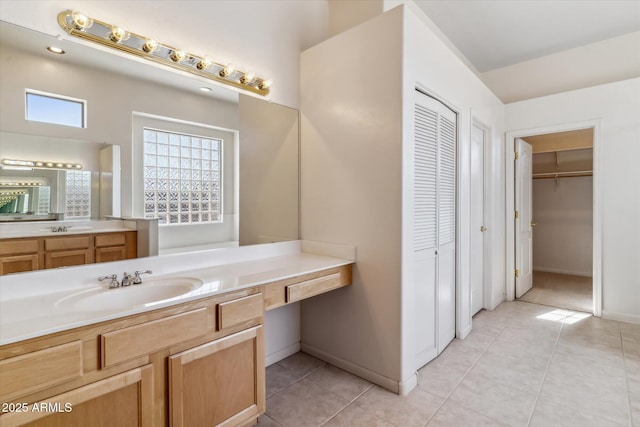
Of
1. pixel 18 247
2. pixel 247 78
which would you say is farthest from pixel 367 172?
pixel 18 247

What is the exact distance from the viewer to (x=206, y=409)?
146 cm

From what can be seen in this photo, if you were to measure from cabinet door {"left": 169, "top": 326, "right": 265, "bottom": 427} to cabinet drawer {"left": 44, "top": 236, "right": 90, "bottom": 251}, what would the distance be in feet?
2.56

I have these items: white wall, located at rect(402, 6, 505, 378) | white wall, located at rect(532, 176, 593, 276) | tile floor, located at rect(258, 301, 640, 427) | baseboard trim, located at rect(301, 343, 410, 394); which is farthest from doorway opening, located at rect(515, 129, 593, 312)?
baseboard trim, located at rect(301, 343, 410, 394)

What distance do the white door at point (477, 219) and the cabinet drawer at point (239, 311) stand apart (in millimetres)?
2445

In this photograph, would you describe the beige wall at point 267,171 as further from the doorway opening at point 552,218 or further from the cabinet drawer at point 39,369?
the doorway opening at point 552,218

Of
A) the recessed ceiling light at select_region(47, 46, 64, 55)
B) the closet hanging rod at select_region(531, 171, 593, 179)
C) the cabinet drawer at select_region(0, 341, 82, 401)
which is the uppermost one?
the recessed ceiling light at select_region(47, 46, 64, 55)

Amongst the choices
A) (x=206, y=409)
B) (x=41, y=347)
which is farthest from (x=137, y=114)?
(x=206, y=409)

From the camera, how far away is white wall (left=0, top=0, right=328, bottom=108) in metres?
1.49

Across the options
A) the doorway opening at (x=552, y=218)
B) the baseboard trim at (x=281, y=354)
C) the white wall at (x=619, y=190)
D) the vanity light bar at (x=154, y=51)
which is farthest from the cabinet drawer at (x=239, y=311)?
the white wall at (x=619, y=190)

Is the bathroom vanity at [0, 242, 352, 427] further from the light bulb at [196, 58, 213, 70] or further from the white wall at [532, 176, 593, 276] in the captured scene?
the white wall at [532, 176, 593, 276]

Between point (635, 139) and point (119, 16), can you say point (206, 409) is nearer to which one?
point (119, 16)

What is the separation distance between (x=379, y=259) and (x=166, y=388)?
1390mm

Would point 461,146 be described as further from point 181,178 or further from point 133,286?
point 133,286

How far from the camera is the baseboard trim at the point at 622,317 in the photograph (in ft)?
10.5
